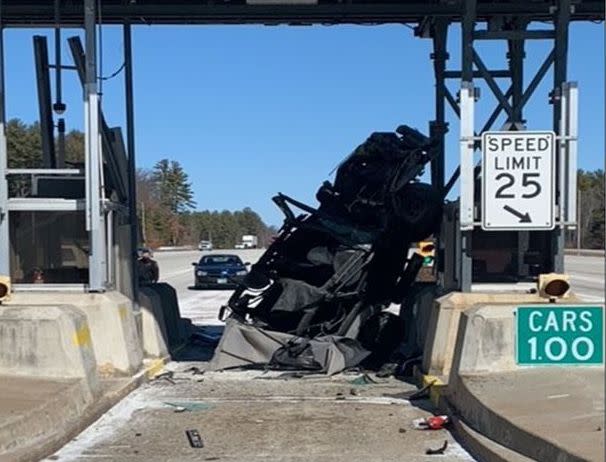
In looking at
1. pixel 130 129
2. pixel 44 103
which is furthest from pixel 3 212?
pixel 44 103

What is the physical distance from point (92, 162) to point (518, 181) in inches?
195

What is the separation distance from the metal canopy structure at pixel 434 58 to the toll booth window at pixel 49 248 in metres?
0.33

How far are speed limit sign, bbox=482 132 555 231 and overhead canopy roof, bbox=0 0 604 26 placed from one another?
285 centimetres

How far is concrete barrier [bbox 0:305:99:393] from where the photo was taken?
30.6 feet

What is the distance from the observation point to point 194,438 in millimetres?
8070

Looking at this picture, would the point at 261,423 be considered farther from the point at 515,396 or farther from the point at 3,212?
the point at 3,212

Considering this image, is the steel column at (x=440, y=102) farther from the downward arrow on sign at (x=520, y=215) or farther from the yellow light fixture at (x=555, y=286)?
the yellow light fixture at (x=555, y=286)

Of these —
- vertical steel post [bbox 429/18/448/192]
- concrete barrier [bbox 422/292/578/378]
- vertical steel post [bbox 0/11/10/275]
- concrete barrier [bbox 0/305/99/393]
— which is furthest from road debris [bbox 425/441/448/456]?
vertical steel post [bbox 429/18/448/192]

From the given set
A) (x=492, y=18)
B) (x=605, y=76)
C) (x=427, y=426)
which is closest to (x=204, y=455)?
(x=427, y=426)

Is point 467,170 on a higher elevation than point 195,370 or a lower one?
higher

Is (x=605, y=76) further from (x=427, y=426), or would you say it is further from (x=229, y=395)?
(x=229, y=395)

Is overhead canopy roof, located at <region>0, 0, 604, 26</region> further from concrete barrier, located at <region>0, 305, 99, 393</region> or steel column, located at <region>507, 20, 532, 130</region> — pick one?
concrete barrier, located at <region>0, 305, 99, 393</region>

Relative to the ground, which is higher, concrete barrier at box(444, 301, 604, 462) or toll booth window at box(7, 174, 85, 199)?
toll booth window at box(7, 174, 85, 199)

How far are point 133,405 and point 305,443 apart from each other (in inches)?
104
